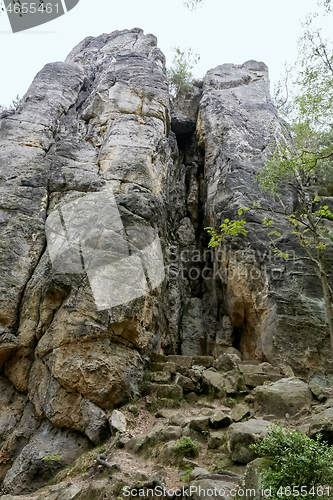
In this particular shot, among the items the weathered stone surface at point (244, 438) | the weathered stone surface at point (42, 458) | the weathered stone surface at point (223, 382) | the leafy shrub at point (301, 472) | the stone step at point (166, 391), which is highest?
the leafy shrub at point (301, 472)

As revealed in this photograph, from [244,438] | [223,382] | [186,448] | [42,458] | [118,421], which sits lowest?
[223,382]

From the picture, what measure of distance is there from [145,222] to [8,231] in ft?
14.3

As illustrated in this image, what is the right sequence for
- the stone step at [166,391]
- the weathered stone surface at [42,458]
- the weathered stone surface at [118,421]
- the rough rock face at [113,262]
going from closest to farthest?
the weathered stone surface at [42,458], the weathered stone surface at [118,421], the rough rock face at [113,262], the stone step at [166,391]

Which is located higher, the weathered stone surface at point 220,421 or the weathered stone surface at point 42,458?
the weathered stone surface at point 220,421

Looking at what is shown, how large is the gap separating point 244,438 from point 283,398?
2.15 m

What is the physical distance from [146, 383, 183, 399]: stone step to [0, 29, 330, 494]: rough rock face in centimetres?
52

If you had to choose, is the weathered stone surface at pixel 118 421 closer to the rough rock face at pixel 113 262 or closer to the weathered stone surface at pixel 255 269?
the rough rock face at pixel 113 262

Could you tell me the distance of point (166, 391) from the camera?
9172 millimetres

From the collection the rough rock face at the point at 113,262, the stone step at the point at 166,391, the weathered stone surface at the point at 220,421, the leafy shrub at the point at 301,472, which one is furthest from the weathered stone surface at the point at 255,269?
the leafy shrub at the point at 301,472

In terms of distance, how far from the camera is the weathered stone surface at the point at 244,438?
19.2 feet

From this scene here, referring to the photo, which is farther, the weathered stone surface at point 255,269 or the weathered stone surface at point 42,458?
the weathered stone surface at point 255,269

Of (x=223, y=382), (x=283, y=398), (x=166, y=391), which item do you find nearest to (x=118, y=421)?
(x=166, y=391)

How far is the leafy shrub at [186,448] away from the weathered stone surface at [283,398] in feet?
6.44

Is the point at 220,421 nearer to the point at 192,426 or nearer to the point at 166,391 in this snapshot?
the point at 192,426
